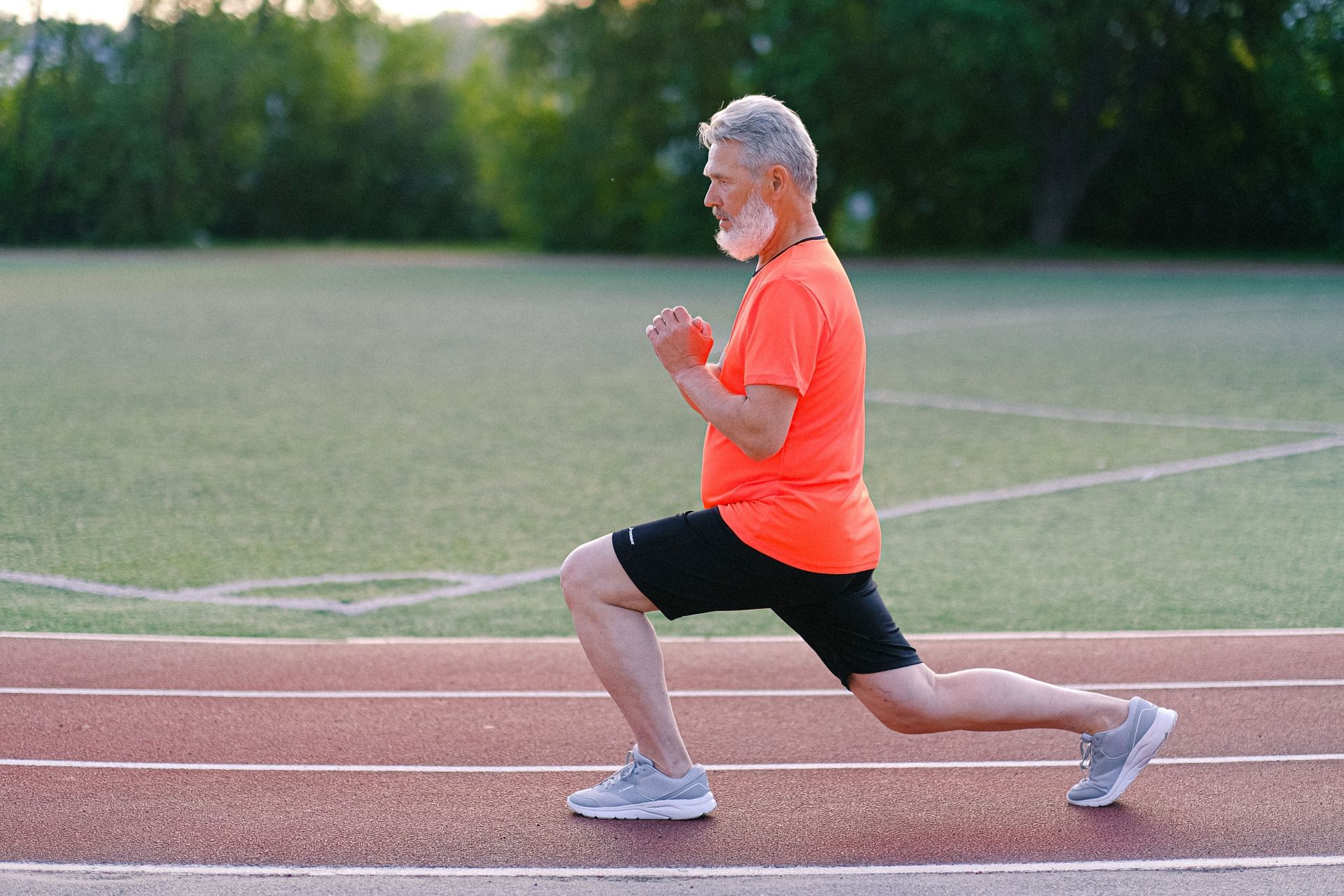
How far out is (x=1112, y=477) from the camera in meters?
9.41

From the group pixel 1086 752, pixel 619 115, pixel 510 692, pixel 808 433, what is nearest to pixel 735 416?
pixel 808 433

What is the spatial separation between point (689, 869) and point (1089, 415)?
9118 millimetres

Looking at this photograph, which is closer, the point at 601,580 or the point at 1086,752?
the point at 601,580

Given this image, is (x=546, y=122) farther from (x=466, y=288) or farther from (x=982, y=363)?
(x=982, y=363)

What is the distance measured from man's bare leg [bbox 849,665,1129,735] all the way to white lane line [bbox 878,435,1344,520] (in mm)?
4270

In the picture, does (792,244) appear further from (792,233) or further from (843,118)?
(843,118)

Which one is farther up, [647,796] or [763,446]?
[763,446]

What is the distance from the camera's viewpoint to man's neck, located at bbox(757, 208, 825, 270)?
372cm

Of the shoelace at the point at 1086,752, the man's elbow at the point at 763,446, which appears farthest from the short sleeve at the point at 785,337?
the shoelace at the point at 1086,752

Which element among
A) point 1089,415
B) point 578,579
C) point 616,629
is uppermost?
point 578,579

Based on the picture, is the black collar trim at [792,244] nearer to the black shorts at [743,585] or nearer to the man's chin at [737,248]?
the man's chin at [737,248]

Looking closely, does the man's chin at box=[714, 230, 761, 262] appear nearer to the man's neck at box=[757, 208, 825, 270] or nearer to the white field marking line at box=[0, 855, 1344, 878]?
the man's neck at box=[757, 208, 825, 270]

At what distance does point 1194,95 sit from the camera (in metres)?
36.7

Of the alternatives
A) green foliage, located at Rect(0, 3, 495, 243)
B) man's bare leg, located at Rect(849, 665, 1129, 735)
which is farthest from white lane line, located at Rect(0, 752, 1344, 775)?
green foliage, located at Rect(0, 3, 495, 243)
